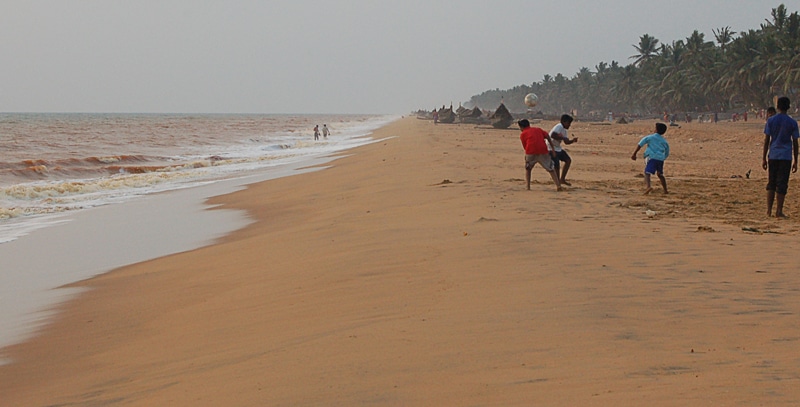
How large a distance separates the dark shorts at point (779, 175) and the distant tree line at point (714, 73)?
4851cm

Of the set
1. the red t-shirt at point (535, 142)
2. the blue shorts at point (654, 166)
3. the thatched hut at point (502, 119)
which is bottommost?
the thatched hut at point (502, 119)

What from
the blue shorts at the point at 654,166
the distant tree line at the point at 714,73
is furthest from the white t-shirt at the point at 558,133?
the distant tree line at the point at 714,73

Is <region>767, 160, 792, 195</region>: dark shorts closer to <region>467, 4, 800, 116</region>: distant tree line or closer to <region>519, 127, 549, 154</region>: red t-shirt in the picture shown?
<region>519, 127, 549, 154</region>: red t-shirt

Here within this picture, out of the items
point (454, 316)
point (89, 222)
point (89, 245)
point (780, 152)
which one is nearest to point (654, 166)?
point (780, 152)

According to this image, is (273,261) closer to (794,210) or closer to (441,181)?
(441,181)

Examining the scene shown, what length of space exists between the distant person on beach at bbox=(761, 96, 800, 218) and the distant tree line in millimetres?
48425

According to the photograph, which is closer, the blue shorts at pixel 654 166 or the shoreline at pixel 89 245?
the shoreline at pixel 89 245

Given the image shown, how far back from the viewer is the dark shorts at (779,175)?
365 inches

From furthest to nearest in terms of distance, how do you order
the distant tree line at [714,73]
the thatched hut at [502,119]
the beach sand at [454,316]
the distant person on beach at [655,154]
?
Result: 1. the distant tree line at [714,73]
2. the thatched hut at [502,119]
3. the distant person on beach at [655,154]
4. the beach sand at [454,316]

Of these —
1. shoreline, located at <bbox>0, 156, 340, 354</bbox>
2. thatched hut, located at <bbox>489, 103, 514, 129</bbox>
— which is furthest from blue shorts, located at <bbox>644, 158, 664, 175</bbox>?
thatched hut, located at <bbox>489, 103, 514, 129</bbox>

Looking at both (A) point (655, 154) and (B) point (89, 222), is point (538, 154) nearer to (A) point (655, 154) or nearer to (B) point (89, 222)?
(A) point (655, 154)

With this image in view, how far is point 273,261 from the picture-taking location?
7.84 metres

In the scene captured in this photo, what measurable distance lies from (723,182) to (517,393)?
11749 millimetres

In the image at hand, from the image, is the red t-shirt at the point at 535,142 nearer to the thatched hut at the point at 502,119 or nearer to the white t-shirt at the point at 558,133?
the white t-shirt at the point at 558,133
